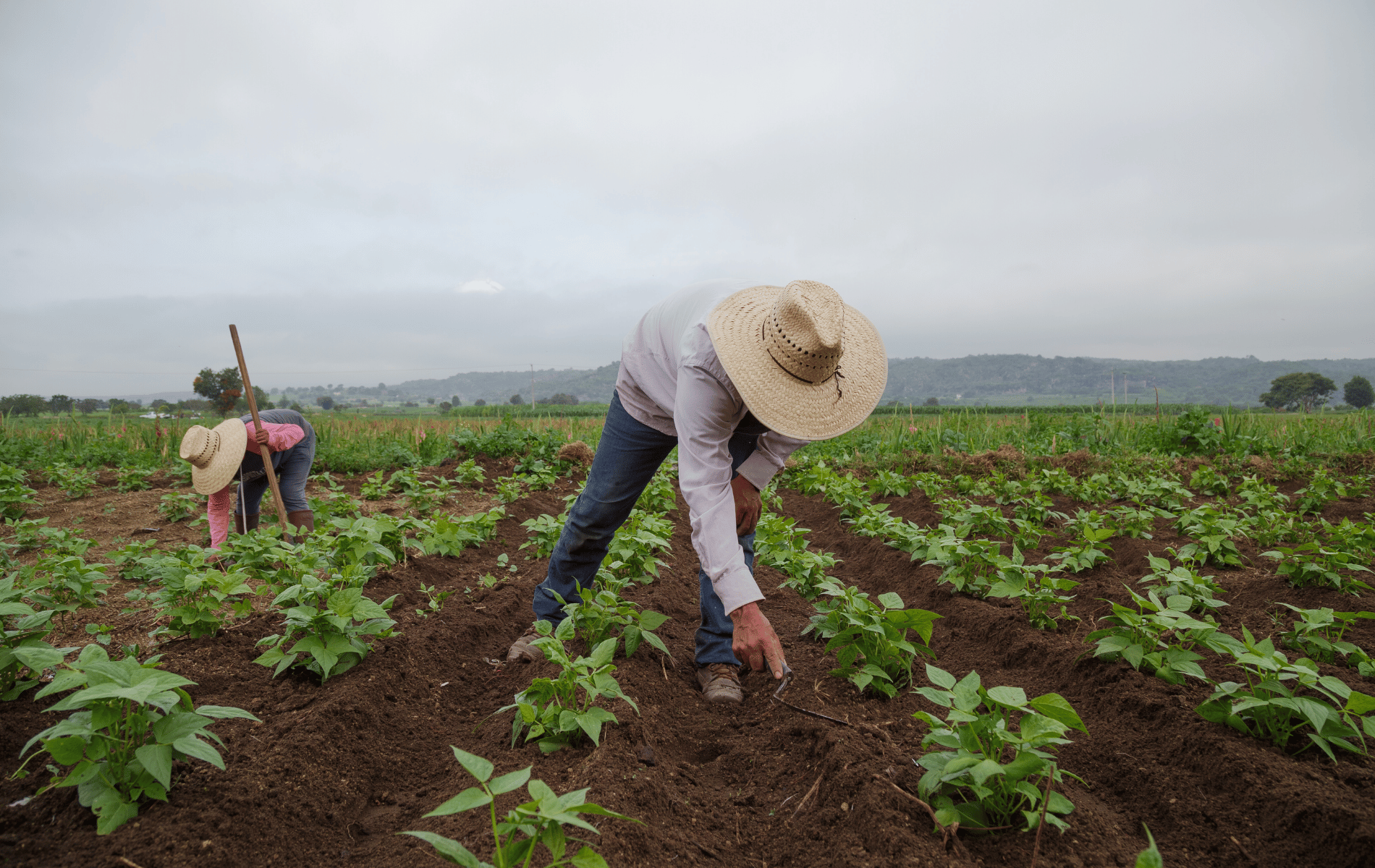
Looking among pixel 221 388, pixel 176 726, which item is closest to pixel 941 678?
pixel 176 726

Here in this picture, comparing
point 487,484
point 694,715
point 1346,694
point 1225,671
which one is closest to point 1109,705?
point 1225,671

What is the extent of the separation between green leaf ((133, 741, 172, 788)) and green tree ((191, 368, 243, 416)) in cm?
275

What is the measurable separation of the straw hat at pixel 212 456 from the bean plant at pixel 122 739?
10.5ft

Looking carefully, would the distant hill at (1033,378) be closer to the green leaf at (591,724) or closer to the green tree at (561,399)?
the green tree at (561,399)

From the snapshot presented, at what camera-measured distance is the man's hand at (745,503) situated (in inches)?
107

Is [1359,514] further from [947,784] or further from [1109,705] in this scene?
[947,784]

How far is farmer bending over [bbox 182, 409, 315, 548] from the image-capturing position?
15.0 feet

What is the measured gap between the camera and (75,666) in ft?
5.69

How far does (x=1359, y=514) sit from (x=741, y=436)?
19.7ft

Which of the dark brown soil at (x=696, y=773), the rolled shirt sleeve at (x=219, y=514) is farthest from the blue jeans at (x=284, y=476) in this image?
the dark brown soil at (x=696, y=773)

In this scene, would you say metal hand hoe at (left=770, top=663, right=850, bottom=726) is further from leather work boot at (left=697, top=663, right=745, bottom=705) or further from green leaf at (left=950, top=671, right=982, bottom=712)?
green leaf at (left=950, top=671, right=982, bottom=712)

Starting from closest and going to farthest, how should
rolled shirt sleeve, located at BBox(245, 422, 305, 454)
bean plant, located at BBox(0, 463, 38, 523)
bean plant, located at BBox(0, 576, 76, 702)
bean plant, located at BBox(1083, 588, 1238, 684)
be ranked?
bean plant, located at BBox(0, 576, 76, 702) → bean plant, located at BBox(1083, 588, 1238, 684) → rolled shirt sleeve, located at BBox(245, 422, 305, 454) → bean plant, located at BBox(0, 463, 38, 523)

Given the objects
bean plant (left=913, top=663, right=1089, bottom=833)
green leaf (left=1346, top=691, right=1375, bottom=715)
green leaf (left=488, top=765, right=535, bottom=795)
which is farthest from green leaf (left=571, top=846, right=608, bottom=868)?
green leaf (left=1346, top=691, right=1375, bottom=715)

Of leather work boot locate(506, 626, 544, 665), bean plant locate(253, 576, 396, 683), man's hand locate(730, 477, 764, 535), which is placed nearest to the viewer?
bean plant locate(253, 576, 396, 683)
